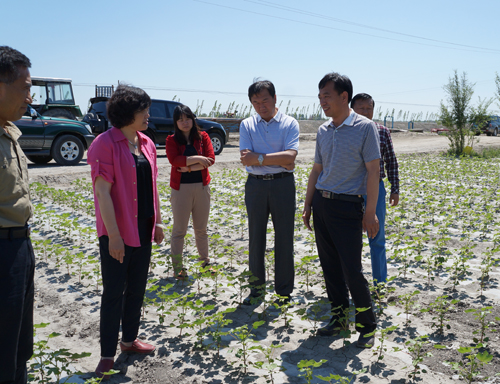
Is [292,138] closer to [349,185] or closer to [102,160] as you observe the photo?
[349,185]

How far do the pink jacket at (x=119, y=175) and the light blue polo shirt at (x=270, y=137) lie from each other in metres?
1.32

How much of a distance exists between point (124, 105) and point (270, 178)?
4.99ft

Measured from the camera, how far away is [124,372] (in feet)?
9.43

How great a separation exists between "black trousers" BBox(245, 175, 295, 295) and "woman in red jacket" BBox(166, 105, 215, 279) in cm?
79

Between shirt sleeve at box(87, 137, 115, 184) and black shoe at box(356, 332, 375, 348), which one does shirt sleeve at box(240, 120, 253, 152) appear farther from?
black shoe at box(356, 332, 375, 348)

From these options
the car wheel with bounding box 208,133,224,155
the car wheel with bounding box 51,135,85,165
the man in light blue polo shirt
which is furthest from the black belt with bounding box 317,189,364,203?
the car wheel with bounding box 208,133,224,155

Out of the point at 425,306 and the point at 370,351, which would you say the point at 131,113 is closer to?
the point at 370,351

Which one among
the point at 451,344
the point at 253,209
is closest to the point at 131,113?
the point at 253,209

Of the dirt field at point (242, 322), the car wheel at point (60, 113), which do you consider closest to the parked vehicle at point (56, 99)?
the car wheel at point (60, 113)

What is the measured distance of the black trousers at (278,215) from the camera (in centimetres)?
383

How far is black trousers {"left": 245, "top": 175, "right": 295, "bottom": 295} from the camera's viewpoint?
12.6 ft

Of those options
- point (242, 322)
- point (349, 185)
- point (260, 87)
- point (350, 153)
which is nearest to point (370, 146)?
point (350, 153)

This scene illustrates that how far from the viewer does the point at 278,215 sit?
12.6 feet

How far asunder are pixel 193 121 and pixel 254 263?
1681 millimetres
